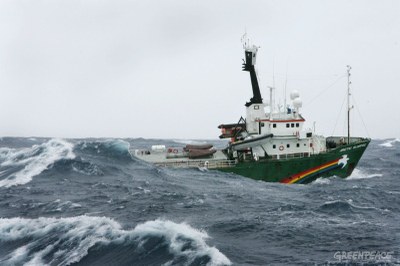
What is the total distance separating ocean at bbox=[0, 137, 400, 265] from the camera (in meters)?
15.6

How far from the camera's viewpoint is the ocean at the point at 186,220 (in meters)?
15.6

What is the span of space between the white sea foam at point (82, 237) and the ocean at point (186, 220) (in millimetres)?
53

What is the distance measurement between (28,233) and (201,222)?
9434 millimetres

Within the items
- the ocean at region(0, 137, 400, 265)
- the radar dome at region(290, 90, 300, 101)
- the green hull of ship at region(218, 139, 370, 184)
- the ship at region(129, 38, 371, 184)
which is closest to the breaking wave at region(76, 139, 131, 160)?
the ship at region(129, 38, 371, 184)

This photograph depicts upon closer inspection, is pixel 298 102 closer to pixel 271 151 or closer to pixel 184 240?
pixel 271 151

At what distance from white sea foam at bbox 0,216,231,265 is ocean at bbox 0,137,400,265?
5cm

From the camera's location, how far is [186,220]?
792 inches

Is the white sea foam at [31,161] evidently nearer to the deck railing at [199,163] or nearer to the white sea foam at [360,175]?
the deck railing at [199,163]

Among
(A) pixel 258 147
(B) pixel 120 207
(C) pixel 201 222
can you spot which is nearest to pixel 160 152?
(A) pixel 258 147

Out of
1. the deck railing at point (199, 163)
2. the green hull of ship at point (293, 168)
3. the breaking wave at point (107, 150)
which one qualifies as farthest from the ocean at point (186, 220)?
the breaking wave at point (107, 150)

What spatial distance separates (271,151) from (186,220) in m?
24.1

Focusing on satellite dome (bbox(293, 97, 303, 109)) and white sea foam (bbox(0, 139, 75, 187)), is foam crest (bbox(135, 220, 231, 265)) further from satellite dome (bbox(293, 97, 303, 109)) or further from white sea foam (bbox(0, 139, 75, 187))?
satellite dome (bbox(293, 97, 303, 109))

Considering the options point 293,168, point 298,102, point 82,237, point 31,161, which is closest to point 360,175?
point 293,168

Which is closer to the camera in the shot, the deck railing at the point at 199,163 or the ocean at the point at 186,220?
the ocean at the point at 186,220
